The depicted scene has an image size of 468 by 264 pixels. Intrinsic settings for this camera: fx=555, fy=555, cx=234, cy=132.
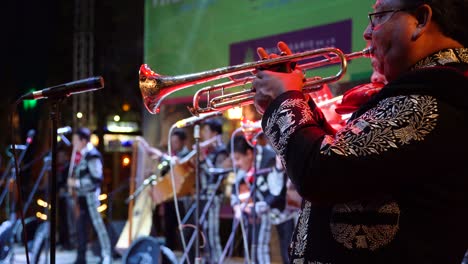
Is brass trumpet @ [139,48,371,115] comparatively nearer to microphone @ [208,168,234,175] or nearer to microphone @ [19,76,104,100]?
microphone @ [19,76,104,100]

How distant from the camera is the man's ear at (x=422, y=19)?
147 centimetres

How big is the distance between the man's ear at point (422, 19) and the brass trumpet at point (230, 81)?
14.7 inches

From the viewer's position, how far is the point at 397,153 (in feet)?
4.44

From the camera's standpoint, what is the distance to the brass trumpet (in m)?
1.81

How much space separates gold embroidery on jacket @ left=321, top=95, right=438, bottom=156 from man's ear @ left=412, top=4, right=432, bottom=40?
19 centimetres

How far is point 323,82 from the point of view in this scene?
1978mm

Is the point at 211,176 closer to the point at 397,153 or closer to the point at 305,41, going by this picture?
the point at 305,41

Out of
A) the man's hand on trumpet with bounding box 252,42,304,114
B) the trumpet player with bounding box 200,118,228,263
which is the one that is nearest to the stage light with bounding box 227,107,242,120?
the trumpet player with bounding box 200,118,228,263

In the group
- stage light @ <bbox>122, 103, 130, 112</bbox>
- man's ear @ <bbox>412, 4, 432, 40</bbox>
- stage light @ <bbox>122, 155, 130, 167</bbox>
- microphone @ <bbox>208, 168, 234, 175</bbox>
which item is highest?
stage light @ <bbox>122, 103, 130, 112</bbox>

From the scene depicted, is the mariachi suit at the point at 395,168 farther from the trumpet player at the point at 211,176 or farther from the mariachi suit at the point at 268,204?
the trumpet player at the point at 211,176

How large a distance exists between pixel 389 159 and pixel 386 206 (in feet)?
0.48

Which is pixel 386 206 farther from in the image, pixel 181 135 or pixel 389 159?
pixel 181 135

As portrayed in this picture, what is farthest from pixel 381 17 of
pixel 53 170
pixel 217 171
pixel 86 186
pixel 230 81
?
pixel 86 186

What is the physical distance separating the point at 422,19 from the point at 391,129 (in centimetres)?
33
